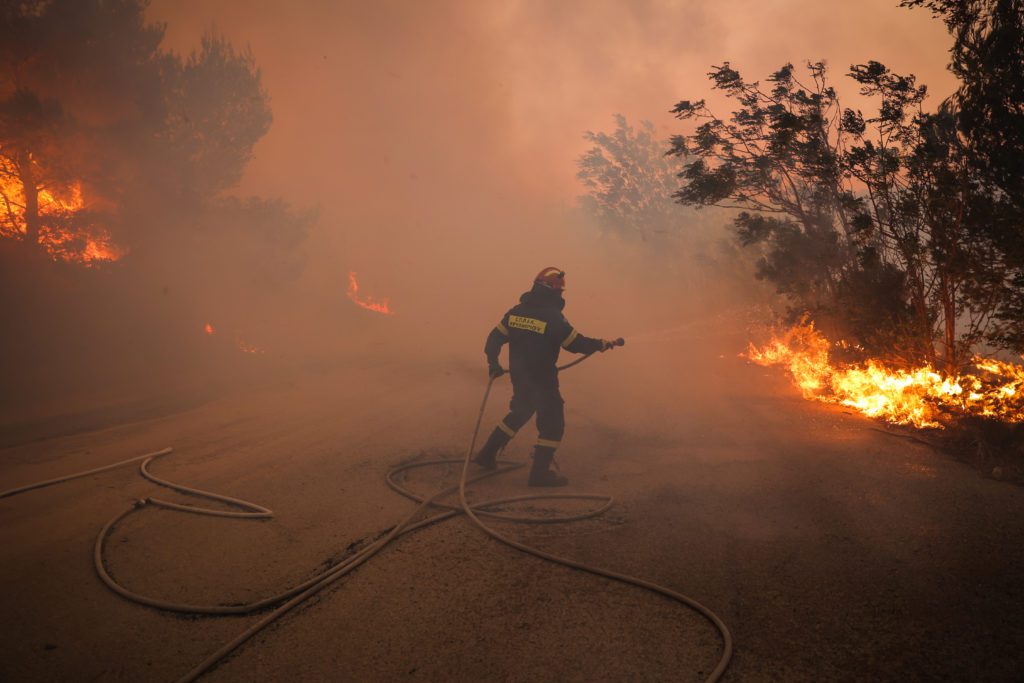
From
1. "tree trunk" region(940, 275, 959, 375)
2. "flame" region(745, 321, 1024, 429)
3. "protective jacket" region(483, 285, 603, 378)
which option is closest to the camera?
"protective jacket" region(483, 285, 603, 378)

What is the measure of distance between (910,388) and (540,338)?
514 cm

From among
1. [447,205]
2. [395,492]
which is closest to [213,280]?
[395,492]

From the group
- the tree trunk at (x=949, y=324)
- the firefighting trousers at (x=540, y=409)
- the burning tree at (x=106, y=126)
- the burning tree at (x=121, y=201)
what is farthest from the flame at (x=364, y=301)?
the tree trunk at (x=949, y=324)

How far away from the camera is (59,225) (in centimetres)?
1513

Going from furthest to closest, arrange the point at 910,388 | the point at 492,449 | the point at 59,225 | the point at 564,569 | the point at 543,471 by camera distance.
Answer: the point at 59,225 < the point at 910,388 < the point at 492,449 < the point at 543,471 < the point at 564,569

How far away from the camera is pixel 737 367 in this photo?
12.5 m

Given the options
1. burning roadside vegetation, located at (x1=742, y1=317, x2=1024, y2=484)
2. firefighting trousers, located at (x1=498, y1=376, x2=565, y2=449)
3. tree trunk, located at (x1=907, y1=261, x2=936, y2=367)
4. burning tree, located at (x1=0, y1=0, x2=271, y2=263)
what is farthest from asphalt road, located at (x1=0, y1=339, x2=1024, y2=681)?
burning tree, located at (x1=0, y1=0, x2=271, y2=263)

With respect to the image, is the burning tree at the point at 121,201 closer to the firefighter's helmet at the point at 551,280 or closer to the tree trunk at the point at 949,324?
the firefighter's helmet at the point at 551,280

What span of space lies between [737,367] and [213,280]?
1819cm

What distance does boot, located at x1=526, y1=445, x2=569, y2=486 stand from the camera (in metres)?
5.28

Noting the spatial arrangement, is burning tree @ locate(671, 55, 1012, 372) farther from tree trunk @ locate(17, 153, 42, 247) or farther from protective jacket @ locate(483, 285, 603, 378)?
tree trunk @ locate(17, 153, 42, 247)

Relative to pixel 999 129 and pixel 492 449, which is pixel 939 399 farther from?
pixel 492 449

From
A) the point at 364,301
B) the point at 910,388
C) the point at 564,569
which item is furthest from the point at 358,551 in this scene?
the point at 364,301

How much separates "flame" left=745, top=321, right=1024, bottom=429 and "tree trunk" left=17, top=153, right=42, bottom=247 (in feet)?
63.2
